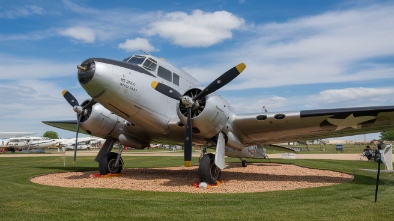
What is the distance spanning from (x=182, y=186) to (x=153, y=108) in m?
3.12

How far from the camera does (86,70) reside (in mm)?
11227

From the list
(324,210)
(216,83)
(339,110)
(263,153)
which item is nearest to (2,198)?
(216,83)

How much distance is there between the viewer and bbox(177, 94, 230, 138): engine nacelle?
39.9 ft

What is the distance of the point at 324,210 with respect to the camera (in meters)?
7.96

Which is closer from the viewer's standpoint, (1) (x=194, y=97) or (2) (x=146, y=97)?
(1) (x=194, y=97)

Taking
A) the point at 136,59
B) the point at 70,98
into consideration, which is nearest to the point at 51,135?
the point at 70,98

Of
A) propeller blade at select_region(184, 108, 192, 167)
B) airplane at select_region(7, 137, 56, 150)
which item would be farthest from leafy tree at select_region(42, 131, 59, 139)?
propeller blade at select_region(184, 108, 192, 167)

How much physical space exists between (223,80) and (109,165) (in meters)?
7.57

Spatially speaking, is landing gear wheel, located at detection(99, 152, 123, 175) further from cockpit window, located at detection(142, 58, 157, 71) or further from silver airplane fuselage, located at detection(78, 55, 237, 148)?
cockpit window, located at detection(142, 58, 157, 71)

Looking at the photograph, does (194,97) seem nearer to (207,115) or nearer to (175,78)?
(207,115)

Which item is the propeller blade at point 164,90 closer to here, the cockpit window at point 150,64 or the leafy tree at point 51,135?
the cockpit window at point 150,64

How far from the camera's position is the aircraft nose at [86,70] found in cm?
1120

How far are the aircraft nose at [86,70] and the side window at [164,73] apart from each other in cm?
286

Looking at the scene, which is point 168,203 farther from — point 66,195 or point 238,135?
point 238,135
